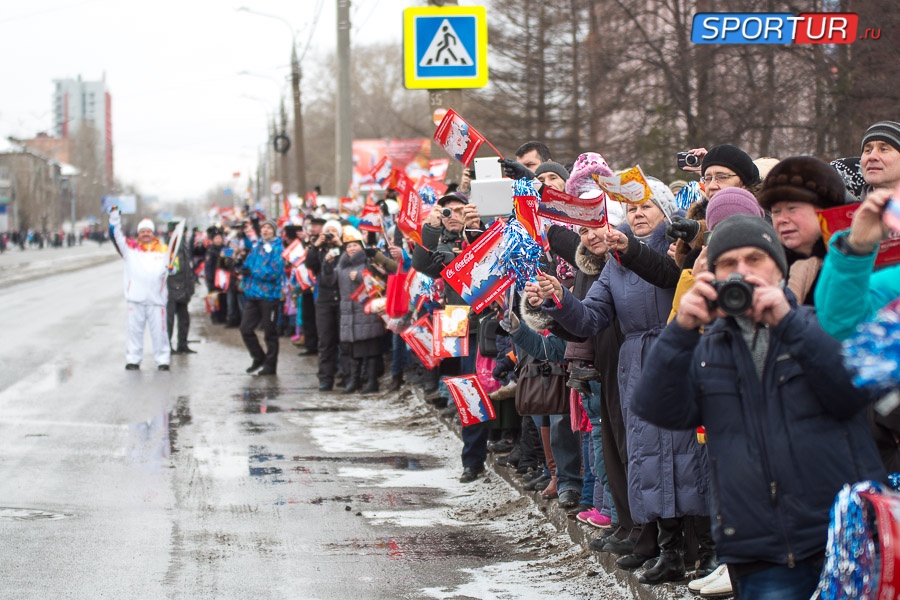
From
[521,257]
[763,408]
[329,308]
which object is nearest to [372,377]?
[329,308]

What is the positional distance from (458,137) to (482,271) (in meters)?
1.99

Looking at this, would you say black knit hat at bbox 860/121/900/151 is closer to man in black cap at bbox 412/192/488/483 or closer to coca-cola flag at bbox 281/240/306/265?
man in black cap at bbox 412/192/488/483

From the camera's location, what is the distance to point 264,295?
16141 millimetres

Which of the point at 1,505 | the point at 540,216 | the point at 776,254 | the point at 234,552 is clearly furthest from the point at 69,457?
the point at 776,254

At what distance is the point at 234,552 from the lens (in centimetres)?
704

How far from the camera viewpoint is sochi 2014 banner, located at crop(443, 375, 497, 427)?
870 cm

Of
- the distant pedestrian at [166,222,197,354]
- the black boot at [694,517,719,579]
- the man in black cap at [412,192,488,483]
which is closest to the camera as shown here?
the black boot at [694,517,719,579]

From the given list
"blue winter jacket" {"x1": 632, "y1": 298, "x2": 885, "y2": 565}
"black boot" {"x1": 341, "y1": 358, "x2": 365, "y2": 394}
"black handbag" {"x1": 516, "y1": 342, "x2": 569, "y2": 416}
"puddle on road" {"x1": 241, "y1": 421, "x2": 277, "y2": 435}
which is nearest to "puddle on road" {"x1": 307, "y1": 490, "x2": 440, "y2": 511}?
"black handbag" {"x1": 516, "y1": 342, "x2": 569, "y2": 416}

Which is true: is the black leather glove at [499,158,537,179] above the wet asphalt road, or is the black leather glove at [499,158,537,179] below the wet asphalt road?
above

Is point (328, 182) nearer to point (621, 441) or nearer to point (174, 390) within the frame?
point (174, 390)

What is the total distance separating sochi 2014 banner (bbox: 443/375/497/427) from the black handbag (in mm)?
1193

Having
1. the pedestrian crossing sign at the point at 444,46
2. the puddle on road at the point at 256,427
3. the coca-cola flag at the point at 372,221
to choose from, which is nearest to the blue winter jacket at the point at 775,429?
the puddle on road at the point at 256,427

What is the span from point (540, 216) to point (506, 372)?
2.49 m

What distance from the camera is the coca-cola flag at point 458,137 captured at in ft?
26.7
